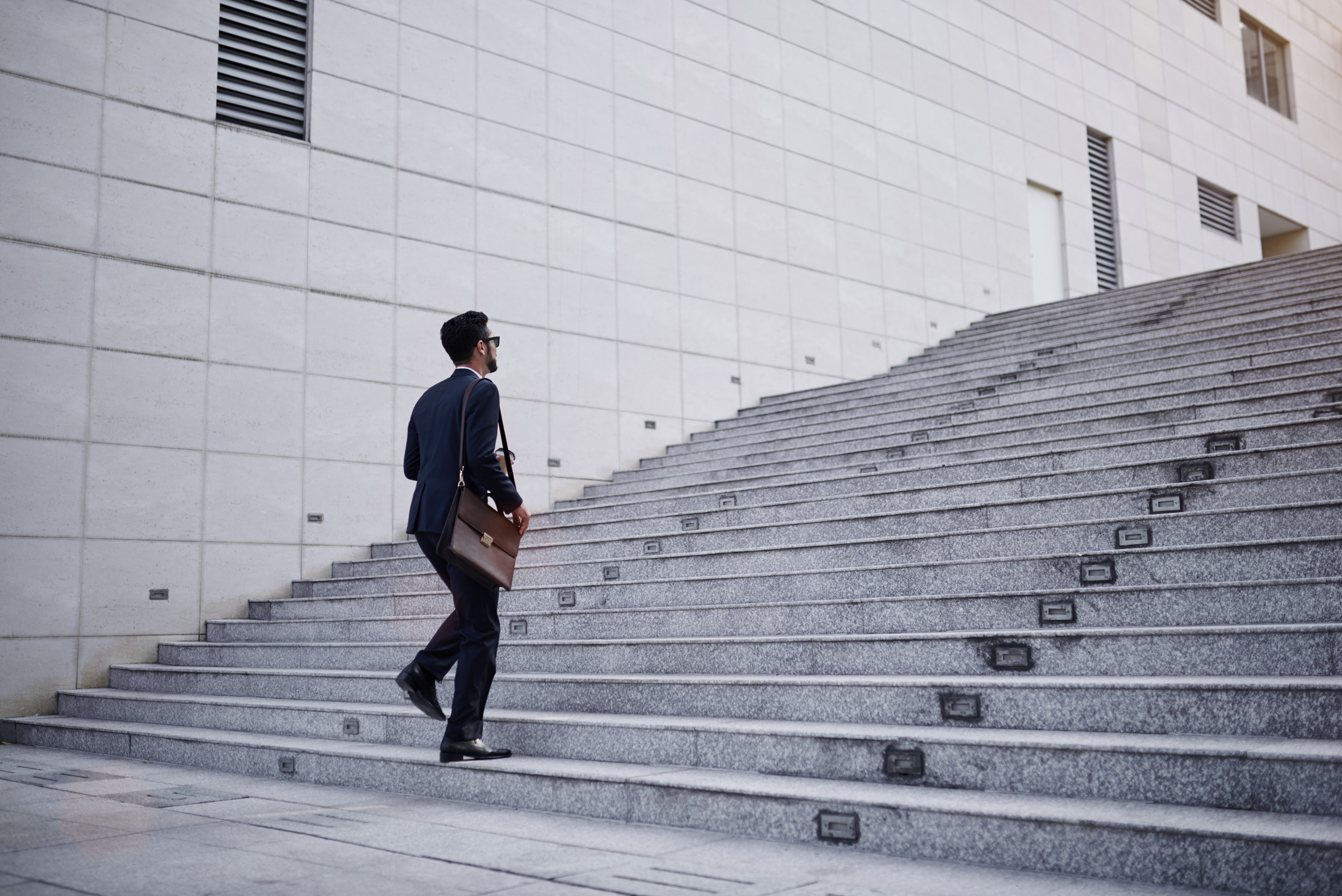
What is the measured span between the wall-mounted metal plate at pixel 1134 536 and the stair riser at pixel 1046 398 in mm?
2750

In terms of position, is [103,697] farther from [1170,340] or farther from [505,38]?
[1170,340]

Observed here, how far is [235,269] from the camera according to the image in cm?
909

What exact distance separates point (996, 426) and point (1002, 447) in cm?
69

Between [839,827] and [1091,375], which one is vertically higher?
[1091,375]

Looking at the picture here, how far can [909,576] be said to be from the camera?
Result: 5.47 metres

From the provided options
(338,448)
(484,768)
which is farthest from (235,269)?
(484,768)

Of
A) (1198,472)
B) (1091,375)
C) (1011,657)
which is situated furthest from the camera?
(1091,375)

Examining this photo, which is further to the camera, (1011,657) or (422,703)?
(422,703)

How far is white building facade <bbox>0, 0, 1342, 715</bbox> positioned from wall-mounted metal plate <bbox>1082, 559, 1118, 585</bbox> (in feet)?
21.5

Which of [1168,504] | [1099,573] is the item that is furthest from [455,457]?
[1168,504]

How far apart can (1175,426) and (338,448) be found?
6609mm

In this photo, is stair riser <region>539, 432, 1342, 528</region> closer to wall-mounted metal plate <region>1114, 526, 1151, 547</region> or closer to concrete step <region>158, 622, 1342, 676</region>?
wall-mounted metal plate <region>1114, 526, 1151, 547</region>

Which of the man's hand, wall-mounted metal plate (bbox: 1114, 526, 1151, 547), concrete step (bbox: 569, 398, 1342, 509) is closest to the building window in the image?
concrete step (bbox: 569, 398, 1342, 509)

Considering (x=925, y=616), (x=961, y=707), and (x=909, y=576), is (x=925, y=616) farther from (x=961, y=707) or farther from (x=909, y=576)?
(x=961, y=707)
